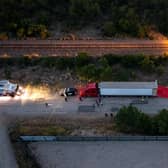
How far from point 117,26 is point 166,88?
7.99 metres

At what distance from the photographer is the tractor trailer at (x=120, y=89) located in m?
30.2

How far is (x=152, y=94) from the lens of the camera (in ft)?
99.3

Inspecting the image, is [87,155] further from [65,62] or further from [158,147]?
[65,62]

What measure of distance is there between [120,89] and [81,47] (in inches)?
246

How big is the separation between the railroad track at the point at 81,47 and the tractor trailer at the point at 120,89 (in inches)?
177

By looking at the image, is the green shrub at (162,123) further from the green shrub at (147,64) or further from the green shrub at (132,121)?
the green shrub at (147,64)

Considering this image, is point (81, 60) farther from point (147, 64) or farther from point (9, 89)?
point (9, 89)

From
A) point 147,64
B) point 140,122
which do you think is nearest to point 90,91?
point 140,122

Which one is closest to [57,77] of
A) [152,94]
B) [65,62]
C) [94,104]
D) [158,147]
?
[65,62]

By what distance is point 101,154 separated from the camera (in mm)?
25609

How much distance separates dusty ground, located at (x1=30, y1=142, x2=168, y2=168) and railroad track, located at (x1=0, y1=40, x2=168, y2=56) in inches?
387

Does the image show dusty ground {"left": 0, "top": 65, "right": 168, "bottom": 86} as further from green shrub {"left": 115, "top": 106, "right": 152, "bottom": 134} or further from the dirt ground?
green shrub {"left": 115, "top": 106, "right": 152, "bottom": 134}

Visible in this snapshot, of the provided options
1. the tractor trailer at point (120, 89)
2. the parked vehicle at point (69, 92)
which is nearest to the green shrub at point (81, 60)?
the parked vehicle at point (69, 92)

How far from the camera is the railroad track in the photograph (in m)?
34.7
